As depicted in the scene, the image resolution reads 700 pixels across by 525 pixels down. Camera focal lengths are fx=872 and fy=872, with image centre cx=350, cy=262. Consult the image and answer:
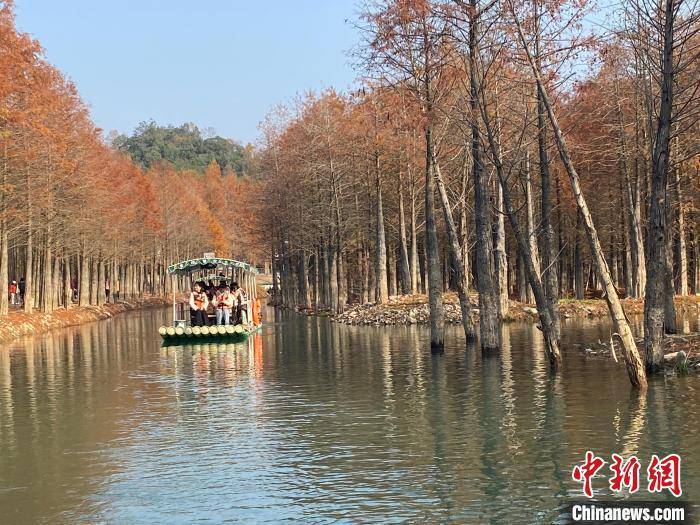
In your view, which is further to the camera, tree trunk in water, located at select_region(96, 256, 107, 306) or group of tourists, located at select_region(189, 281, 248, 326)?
tree trunk in water, located at select_region(96, 256, 107, 306)

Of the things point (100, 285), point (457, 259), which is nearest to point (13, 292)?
point (100, 285)

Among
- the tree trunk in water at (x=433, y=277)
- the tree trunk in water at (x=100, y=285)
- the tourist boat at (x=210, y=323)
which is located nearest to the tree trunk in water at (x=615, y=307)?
the tree trunk in water at (x=433, y=277)

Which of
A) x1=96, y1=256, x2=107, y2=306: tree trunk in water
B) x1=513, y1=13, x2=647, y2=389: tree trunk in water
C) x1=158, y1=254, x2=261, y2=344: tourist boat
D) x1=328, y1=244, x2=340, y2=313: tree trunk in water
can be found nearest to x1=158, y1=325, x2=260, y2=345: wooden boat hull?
x1=158, y1=254, x2=261, y2=344: tourist boat

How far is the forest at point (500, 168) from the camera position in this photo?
2084 centimetres

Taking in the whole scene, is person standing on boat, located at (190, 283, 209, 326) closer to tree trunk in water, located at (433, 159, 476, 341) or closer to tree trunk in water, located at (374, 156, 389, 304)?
tree trunk in water, located at (374, 156, 389, 304)

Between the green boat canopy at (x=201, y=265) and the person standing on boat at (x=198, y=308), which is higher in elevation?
the green boat canopy at (x=201, y=265)


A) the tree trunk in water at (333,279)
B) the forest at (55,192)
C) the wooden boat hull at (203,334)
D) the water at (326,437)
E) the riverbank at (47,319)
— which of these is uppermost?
the forest at (55,192)

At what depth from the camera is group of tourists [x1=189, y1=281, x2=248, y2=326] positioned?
4038 centimetres

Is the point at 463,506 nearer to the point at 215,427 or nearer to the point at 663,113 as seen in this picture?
the point at 215,427

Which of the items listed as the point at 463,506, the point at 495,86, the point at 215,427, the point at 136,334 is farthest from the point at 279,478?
the point at 136,334

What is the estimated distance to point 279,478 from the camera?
1310cm

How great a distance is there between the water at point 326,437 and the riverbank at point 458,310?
1605 centimetres

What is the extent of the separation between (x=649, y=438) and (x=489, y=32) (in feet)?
46.4

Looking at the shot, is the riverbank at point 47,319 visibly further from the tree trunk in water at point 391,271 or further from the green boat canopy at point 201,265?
the tree trunk in water at point 391,271
